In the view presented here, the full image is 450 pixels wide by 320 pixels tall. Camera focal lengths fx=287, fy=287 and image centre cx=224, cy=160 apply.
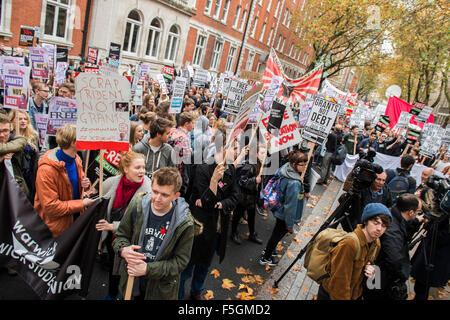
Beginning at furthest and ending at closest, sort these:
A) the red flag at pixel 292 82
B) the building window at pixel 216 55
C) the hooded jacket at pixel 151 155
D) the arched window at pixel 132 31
Result: the building window at pixel 216 55, the arched window at pixel 132 31, the red flag at pixel 292 82, the hooded jacket at pixel 151 155

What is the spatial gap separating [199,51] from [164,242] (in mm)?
27595

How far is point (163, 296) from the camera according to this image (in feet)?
8.11

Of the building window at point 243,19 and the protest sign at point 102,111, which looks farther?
the building window at point 243,19

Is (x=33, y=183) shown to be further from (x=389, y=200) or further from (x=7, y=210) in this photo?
(x=389, y=200)

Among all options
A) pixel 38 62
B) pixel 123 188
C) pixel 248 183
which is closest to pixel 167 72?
pixel 38 62

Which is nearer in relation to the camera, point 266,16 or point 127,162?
point 127,162

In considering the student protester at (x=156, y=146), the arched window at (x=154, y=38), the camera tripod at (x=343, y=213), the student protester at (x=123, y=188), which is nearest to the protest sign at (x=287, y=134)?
the camera tripod at (x=343, y=213)

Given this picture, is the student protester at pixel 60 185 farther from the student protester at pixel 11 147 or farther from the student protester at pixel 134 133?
the student protester at pixel 134 133

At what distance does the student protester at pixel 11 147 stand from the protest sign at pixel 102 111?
80 centimetres

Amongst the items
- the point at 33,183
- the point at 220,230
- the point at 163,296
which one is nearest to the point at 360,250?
the point at 220,230

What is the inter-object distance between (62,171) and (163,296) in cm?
160

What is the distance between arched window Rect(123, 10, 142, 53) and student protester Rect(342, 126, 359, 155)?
16.1 m

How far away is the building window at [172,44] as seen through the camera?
22984 millimetres

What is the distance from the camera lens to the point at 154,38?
21562 millimetres
